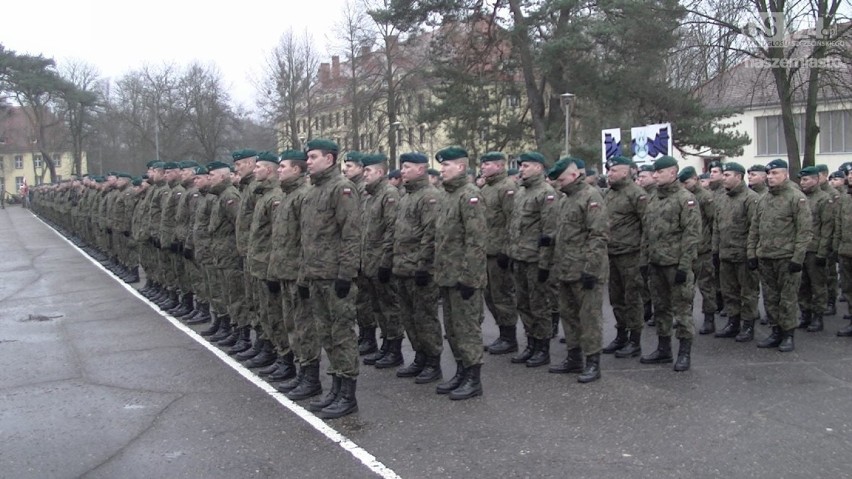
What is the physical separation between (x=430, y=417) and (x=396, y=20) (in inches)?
928

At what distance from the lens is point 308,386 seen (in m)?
6.36

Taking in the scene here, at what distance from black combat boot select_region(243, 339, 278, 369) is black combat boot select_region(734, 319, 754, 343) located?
5.15 meters

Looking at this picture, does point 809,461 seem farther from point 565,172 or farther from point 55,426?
point 55,426

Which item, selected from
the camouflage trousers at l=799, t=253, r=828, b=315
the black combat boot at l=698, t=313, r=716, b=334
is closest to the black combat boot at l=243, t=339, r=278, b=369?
the black combat boot at l=698, t=313, r=716, b=334

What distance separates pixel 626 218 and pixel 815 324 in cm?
312

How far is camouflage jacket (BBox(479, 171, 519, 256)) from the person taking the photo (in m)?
8.30

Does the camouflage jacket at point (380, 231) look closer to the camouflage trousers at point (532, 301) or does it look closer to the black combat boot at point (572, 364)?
the camouflage trousers at point (532, 301)

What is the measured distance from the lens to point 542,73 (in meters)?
25.9

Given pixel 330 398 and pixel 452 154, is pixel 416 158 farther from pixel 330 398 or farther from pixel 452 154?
pixel 330 398

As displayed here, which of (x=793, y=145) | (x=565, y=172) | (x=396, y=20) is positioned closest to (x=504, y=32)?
(x=396, y=20)

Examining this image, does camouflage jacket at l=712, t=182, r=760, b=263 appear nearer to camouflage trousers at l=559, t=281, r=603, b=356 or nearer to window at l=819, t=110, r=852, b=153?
camouflage trousers at l=559, t=281, r=603, b=356

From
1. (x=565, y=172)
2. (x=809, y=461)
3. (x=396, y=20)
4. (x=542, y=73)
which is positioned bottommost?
(x=809, y=461)

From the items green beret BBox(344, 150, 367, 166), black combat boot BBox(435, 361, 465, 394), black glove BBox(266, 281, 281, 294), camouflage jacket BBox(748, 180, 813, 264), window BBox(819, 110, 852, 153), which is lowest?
black combat boot BBox(435, 361, 465, 394)

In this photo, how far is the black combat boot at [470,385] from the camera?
6289 mm
